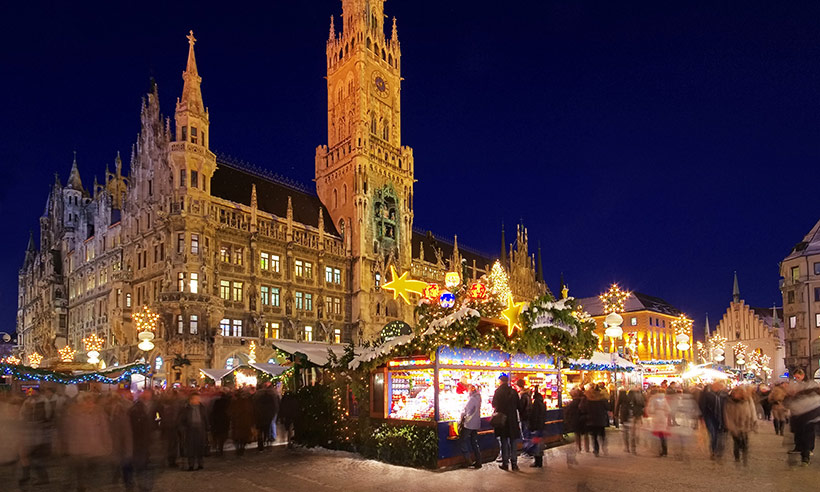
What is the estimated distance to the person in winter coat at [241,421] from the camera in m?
17.2

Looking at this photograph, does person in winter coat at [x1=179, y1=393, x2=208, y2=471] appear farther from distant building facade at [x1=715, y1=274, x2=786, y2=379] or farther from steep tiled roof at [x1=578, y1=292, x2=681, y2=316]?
steep tiled roof at [x1=578, y1=292, x2=681, y2=316]

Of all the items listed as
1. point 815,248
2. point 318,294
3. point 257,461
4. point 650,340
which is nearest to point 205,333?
point 318,294

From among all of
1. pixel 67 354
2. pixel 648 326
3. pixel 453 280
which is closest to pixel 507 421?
pixel 453 280

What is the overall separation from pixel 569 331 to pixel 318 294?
34622 mm

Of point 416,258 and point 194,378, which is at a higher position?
point 416,258

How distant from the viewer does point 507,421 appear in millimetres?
13609

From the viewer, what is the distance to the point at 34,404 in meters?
14.6

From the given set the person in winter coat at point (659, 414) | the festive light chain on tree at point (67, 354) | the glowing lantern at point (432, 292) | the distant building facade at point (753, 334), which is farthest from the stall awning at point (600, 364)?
the distant building facade at point (753, 334)

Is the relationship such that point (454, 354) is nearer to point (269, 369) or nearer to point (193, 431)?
point (193, 431)

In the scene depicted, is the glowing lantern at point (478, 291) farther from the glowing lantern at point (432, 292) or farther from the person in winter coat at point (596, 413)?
the person in winter coat at point (596, 413)

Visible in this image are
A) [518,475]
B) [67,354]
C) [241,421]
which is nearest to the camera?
[518,475]

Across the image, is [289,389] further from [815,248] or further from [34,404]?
[815,248]

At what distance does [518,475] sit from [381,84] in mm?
51073

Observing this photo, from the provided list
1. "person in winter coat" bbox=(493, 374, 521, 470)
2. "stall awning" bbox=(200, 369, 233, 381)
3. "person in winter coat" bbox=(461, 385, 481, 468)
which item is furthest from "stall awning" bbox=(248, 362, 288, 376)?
"person in winter coat" bbox=(493, 374, 521, 470)
